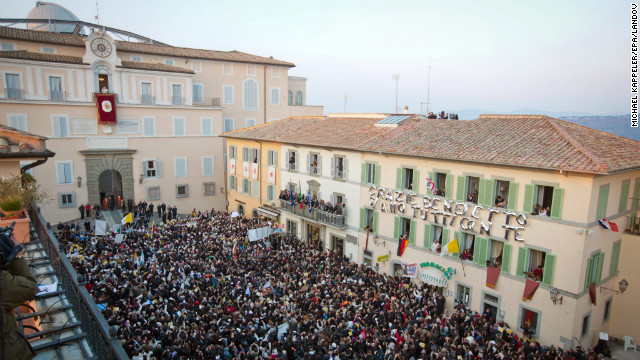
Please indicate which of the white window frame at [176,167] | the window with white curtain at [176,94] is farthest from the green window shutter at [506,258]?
the window with white curtain at [176,94]

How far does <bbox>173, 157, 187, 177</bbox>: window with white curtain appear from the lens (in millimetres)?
41188

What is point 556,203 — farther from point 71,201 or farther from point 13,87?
point 13,87

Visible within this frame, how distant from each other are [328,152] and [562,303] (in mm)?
17433

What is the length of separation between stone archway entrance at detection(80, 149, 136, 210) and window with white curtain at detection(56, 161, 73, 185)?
1.36 metres

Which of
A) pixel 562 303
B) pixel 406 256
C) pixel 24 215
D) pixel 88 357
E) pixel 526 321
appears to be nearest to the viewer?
pixel 88 357

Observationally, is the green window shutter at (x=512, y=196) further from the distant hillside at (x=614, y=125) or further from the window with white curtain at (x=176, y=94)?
the window with white curtain at (x=176, y=94)

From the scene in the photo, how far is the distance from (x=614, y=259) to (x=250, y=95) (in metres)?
39.5

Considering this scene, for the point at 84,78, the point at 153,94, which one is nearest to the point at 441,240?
the point at 153,94

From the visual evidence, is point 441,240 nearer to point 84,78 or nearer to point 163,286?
point 163,286

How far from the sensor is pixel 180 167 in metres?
41.5

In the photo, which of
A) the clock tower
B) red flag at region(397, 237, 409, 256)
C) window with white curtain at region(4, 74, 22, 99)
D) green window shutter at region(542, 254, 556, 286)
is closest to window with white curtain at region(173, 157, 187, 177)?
the clock tower

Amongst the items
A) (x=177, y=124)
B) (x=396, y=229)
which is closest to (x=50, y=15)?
(x=177, y=124)

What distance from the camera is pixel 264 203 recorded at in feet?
122

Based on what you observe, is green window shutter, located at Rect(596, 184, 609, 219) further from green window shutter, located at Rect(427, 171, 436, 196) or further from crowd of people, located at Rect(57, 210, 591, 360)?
green window shutter, located at Rect(427, 171, 436, 196)
